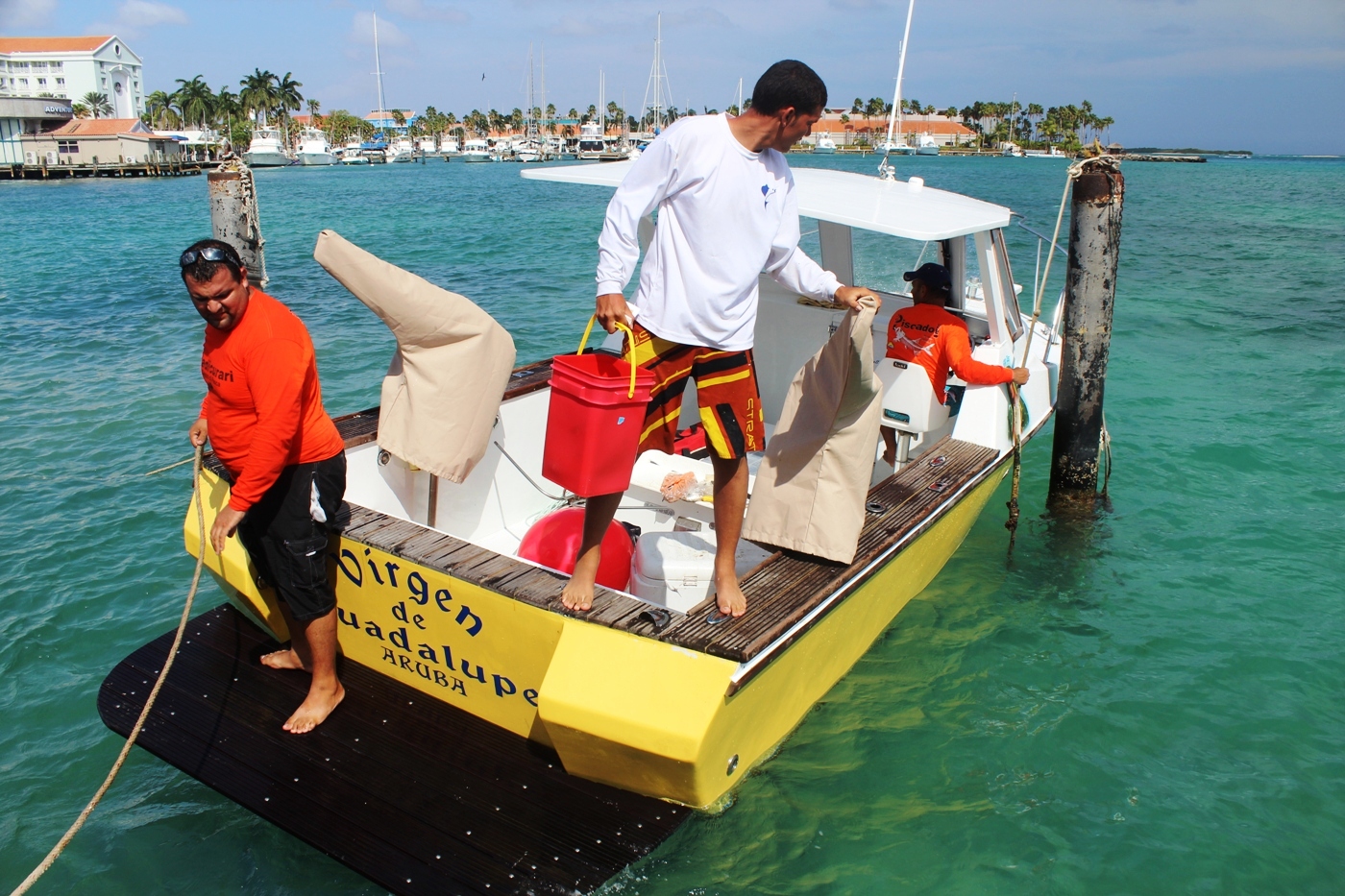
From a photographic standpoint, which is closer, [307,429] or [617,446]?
[617,446]

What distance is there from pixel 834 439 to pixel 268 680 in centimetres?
243

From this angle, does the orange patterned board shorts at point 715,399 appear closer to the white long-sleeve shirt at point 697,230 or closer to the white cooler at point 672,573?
the white long-sleeve shirt at point 697,230

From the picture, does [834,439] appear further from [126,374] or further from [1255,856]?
[126,374]

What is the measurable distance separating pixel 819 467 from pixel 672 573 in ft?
2.85

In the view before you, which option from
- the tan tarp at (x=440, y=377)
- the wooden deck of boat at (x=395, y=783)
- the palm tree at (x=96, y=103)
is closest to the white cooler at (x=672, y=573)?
the tan tarp at (x=440, y=377)

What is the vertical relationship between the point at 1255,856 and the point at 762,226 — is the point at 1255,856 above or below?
below

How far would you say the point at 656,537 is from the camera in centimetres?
426

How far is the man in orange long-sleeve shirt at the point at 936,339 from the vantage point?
5.13 meters

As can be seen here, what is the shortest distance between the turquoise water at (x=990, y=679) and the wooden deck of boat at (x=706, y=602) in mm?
901

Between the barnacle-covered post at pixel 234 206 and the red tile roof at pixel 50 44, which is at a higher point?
the red tile roof at pixel 50 44

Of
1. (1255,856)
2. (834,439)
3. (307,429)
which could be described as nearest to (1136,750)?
(1255,856)

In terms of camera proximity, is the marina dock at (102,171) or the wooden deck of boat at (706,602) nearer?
the wooden deck of boat at (706,602)

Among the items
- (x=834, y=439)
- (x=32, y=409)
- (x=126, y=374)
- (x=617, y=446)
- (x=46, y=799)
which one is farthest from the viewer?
(x=126, y=374)

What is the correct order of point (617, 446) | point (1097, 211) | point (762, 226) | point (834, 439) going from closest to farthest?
point (617, 446) → point (762, 226) → point (834, 439) → point (1097, 211)
